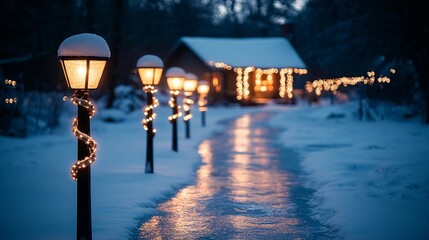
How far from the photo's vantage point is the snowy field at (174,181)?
7133mm

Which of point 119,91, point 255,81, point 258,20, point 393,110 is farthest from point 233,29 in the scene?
point 393,110

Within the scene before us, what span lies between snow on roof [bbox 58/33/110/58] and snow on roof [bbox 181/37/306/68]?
35.4 meters

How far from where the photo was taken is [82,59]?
5.80 metres

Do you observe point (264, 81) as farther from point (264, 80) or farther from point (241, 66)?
point (241, 66)

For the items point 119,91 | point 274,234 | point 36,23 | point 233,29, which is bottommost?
point 274,234

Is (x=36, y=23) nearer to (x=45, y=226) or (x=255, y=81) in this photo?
(x=45, y=226)

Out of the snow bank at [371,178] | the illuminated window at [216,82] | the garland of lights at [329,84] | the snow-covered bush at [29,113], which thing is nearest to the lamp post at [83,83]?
the snow bank at [371,178]

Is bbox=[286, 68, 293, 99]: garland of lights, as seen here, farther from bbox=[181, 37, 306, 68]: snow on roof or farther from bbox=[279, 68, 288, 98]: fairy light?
bbox=[181, 37, 306, 68]: snow on roof

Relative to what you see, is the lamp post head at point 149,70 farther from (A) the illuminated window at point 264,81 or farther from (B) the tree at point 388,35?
(A) the illuminated window at point 264,81

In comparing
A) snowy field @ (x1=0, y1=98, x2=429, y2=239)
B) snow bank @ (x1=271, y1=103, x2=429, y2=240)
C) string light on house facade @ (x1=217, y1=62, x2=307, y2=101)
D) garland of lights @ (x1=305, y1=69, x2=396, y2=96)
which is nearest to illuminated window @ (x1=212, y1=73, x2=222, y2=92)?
string light on house facade @ (x1=217, y1=62, x2=307, y2=101)

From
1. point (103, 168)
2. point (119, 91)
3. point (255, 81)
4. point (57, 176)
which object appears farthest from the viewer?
point (255, 81)

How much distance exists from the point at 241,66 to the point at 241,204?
3384cm

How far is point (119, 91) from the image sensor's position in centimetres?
3312

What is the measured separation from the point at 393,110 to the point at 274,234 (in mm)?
19218
